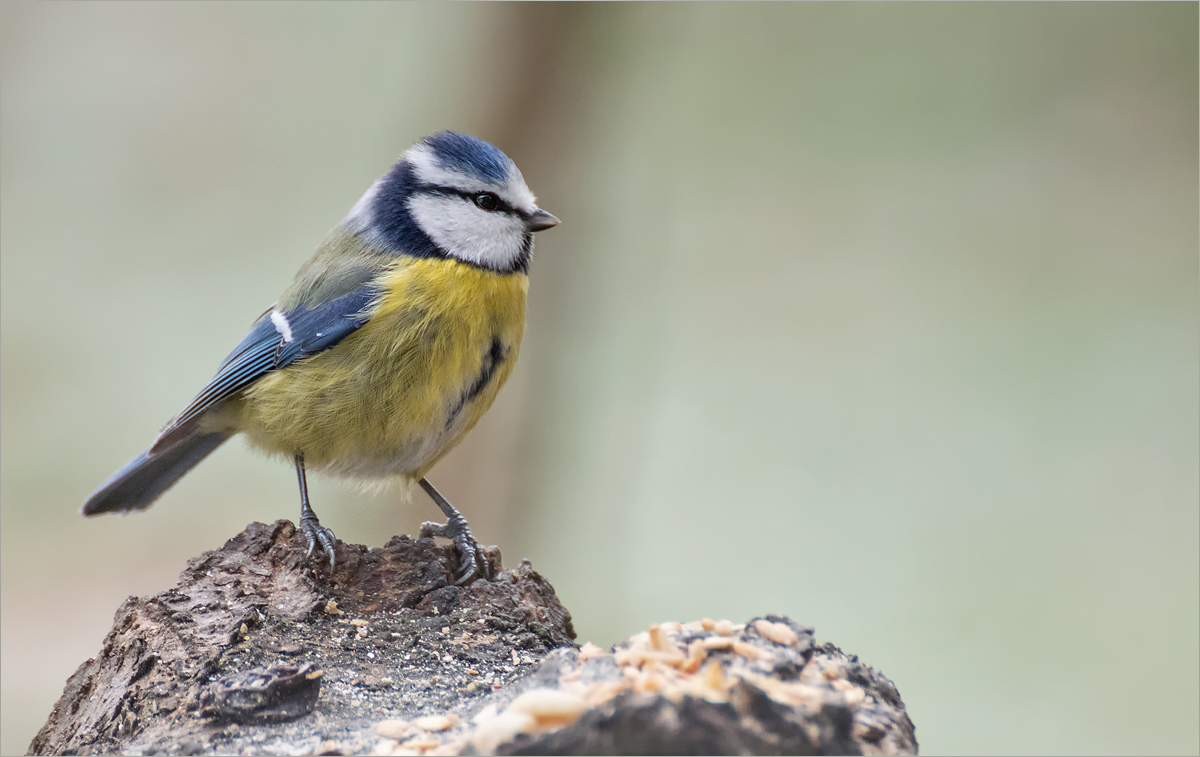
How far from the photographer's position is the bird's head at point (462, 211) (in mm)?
1938

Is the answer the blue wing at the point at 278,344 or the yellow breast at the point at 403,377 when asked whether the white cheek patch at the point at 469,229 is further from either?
the blue wing at the point at 278,344

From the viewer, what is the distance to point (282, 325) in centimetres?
194

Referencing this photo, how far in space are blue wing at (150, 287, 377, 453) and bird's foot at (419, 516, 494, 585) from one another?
452 mm

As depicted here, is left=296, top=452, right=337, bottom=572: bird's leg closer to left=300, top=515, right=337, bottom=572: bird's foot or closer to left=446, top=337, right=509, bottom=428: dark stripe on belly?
left=300, top=515, right=337, bottom=572: bird's foot

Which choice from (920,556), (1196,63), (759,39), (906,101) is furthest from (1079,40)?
(920,556)

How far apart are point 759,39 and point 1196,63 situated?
6.76 feet

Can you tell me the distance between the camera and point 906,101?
4.40m

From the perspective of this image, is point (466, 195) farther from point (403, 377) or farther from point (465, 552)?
point (465, 552)

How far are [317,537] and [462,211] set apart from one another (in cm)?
81

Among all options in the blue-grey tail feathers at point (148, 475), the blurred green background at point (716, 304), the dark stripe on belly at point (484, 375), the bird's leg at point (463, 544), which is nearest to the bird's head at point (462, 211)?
the dark stripe on belly at point (484, 375)

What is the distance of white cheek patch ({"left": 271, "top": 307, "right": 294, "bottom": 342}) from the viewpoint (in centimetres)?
190

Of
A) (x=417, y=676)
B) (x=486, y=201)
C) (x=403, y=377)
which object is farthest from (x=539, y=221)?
(x=417, y=676)

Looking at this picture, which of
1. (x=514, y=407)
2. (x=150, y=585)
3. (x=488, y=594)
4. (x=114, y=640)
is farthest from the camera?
(x=150, y=585)

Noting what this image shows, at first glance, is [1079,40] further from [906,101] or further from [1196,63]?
[906,101]
